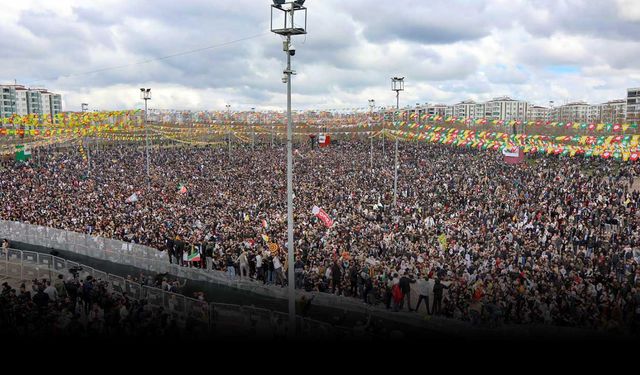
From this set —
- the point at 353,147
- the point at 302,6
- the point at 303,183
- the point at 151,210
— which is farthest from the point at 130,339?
the point at 353,147

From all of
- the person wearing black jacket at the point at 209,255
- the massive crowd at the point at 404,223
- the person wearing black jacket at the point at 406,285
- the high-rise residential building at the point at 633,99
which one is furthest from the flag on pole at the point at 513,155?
the high-rise residential building at the point at 633,99

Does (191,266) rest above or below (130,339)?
below

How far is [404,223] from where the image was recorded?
2528 centimetres

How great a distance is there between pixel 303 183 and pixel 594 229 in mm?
19131

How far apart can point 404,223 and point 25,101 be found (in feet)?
445

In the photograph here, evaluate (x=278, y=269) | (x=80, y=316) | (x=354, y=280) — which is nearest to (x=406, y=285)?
(x=354, y=280)

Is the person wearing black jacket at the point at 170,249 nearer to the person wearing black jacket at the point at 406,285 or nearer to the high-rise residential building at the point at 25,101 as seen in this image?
the person wearing black jacket at the point at 406,285

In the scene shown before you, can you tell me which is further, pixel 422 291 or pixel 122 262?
pixel 122 262

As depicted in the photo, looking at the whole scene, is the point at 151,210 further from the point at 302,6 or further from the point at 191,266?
the point at 302,6

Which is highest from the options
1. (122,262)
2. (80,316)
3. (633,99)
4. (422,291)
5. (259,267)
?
(633,99)

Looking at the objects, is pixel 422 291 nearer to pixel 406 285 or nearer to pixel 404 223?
pixel 406 285

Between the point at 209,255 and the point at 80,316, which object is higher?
the point at 80,316

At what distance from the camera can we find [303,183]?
36.3 m

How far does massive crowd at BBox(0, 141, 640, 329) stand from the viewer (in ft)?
48.3
